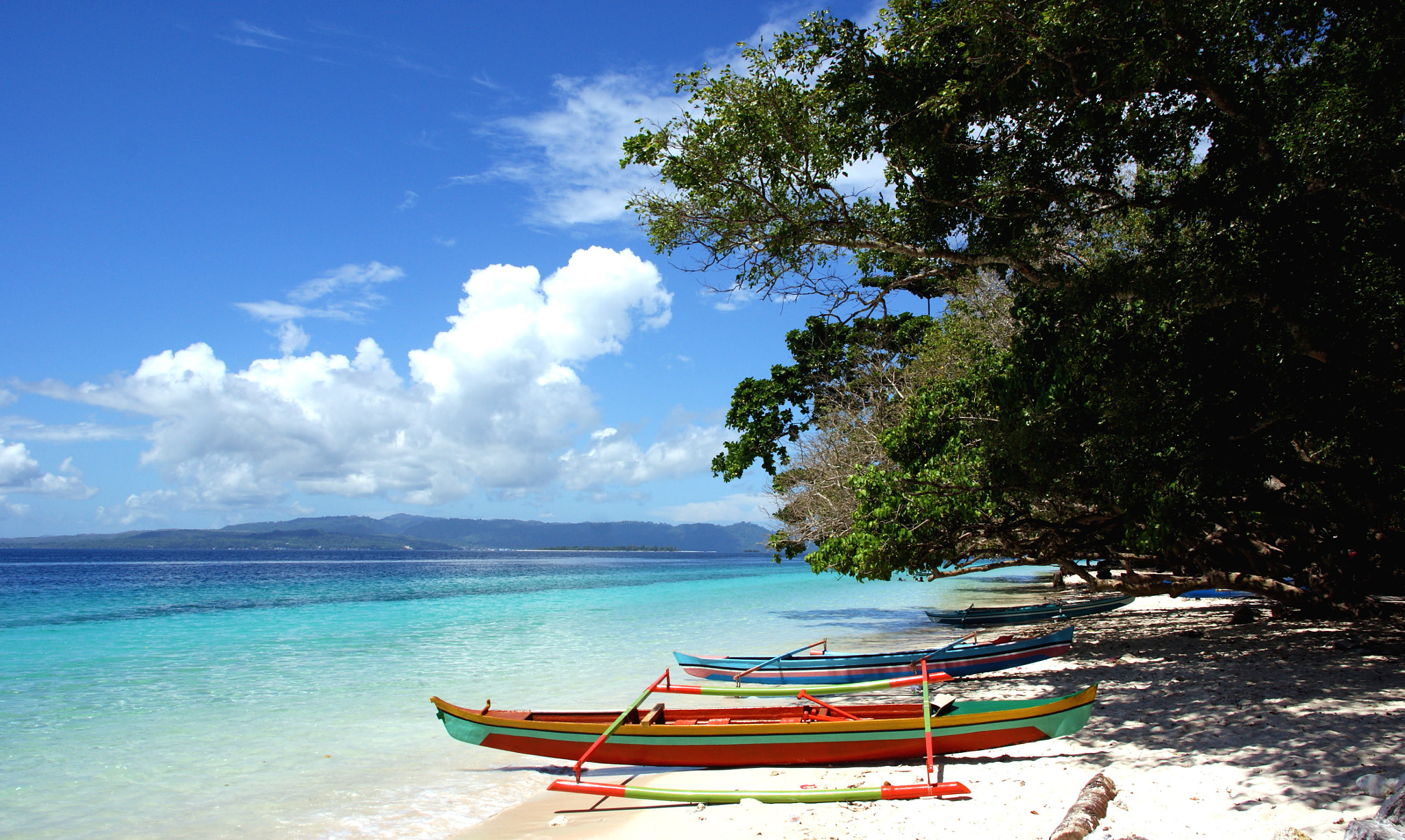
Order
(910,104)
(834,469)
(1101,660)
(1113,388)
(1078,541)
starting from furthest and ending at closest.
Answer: (834,469) → (1078,541) → (1101,660) → (910,104) → (1113,388)

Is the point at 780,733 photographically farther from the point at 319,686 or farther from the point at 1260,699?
the point at 319,686

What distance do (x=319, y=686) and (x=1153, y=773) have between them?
1162 centimetres

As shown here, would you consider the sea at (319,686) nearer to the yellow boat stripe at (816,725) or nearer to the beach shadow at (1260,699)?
the yellow boat stripe at (816,725)

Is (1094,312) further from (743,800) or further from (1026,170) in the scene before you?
(743,800)

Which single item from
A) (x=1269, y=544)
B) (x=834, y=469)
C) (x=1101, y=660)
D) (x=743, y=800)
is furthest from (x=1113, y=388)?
(x=834, y=469)

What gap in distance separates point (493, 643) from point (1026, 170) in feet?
47.1

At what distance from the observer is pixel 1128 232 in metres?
10.0

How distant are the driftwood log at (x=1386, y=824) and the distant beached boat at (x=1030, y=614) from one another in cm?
1391

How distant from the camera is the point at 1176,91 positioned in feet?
21.1

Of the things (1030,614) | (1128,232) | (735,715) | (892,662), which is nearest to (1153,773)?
(735,715)

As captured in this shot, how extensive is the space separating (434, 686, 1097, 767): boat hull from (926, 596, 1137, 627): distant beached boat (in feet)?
36.7

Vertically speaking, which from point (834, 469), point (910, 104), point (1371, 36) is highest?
point (910, 104)

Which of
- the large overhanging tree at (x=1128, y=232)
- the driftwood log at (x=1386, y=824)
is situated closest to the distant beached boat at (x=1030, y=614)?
the large overhanging tree at (x=1128, y=232)

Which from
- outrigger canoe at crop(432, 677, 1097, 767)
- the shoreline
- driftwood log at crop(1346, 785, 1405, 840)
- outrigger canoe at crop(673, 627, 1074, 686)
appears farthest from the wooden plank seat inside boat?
driftwood log at crop(1346, 785, 1405, 840)
